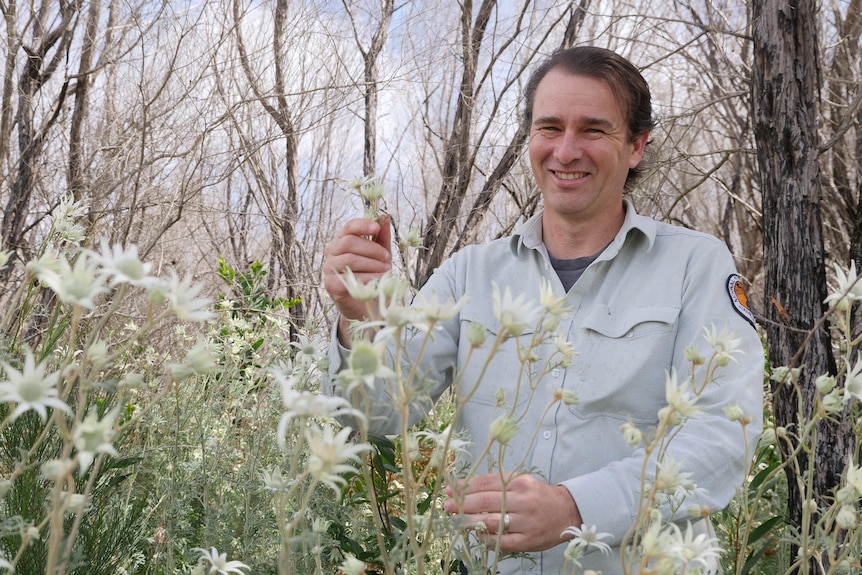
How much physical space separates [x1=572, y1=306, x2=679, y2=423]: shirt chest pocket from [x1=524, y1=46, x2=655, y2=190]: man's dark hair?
0.65 m

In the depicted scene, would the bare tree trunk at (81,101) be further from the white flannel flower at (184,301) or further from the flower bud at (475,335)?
the flower bud at (475,335)

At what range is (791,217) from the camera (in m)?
2.54

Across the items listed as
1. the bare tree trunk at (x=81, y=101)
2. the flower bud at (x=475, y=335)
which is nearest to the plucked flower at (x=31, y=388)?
the flower bud at (x=475, y=335)

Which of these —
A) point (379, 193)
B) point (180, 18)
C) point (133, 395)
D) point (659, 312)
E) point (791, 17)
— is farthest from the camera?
point (180, 18)

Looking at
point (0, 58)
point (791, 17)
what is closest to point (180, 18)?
point (0, 58)

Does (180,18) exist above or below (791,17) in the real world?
above

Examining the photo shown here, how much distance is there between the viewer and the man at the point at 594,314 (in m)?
1.41

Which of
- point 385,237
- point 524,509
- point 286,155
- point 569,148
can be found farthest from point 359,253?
point 286,155

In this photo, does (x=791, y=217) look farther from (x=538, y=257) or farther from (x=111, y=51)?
(x=111, y=51)

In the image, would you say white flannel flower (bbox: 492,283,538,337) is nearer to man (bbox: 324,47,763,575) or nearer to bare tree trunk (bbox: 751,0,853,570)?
man (bbox: 324,47,763,575)

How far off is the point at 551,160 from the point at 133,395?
1.80 metres

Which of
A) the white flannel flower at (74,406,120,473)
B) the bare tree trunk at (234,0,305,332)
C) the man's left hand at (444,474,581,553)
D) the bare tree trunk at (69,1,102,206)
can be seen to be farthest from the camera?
the bare tree trunk at (234,0,305,332)

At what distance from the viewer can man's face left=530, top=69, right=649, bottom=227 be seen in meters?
2.12

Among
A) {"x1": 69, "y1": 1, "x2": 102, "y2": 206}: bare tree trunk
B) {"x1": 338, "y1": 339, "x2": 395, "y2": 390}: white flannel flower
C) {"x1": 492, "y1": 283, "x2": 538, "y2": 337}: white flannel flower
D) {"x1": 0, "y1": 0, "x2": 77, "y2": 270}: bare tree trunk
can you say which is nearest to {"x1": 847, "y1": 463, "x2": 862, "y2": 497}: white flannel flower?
{"x1": 492, "y1": 283, "x2": 538, "y2": 337}: white flannel flower
